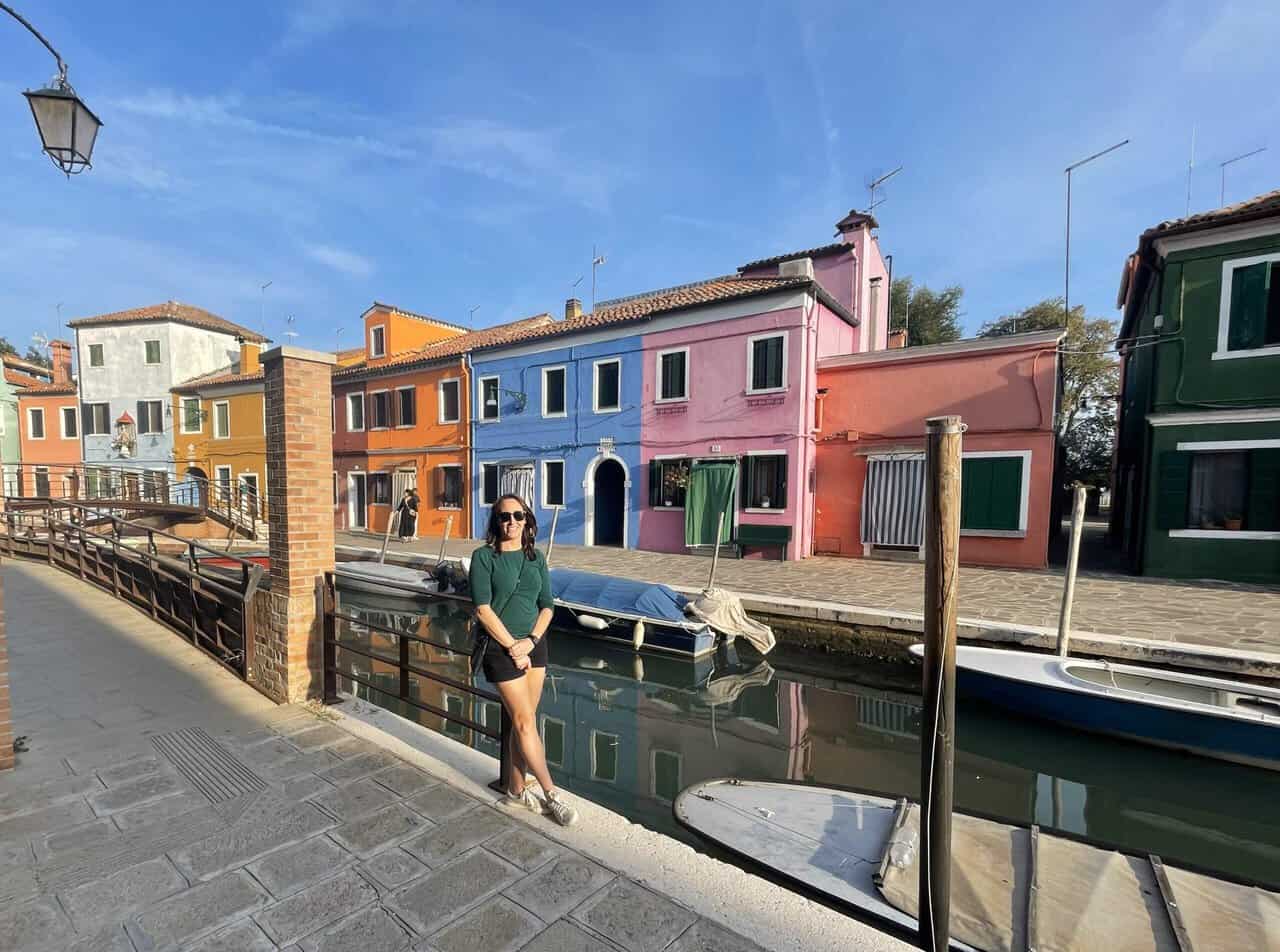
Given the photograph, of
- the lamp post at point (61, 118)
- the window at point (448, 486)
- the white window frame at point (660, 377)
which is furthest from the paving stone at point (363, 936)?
the window at point (448, 486)

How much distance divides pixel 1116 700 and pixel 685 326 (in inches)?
463

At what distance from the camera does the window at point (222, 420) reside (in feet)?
77.5

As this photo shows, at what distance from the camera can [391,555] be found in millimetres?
15922

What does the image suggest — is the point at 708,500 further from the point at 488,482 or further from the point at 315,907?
the point at 315,907

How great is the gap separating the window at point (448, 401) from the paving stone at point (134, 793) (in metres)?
17.2

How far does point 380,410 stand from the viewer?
21.4 m

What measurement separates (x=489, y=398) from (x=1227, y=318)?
18.1 m

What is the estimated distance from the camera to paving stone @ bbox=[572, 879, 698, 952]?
2.07 m

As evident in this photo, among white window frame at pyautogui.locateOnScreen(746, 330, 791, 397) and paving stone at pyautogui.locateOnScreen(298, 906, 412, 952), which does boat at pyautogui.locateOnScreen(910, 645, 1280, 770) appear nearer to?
paving stone at pyautogui.locateOnScreen(298, 906, 412, 952)

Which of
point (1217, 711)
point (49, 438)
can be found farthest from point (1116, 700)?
point (49, 438)

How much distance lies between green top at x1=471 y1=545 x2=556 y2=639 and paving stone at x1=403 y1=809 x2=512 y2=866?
0.93 m

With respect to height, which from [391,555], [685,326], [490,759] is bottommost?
[391,555]

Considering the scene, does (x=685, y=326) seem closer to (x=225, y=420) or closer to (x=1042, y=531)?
(x=1042, y=531)

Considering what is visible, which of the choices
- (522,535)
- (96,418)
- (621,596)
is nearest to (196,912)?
(522,535)
